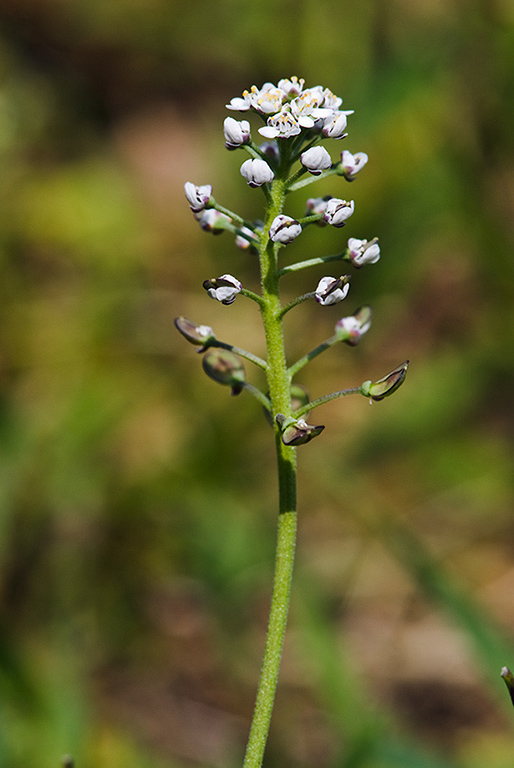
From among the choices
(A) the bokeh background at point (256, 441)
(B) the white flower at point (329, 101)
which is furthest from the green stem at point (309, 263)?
(A) the bokeh background at point (256, 441)

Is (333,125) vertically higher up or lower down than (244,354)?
higher up

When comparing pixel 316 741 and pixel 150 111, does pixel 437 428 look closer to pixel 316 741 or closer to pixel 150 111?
pixel 316 741

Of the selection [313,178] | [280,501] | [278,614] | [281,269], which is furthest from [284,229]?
[278,614]

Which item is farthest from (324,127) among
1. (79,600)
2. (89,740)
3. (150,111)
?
(150,111)

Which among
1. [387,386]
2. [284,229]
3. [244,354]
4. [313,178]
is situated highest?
[313,178]

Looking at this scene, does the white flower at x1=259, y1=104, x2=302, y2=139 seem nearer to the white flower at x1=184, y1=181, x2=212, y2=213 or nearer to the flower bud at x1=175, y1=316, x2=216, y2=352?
the white flower at x1=184, y1=181, x2=212, y2=213

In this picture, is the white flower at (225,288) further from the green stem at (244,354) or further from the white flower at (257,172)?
the white flower at (257,172)

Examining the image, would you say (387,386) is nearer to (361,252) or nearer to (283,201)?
(361,252)
